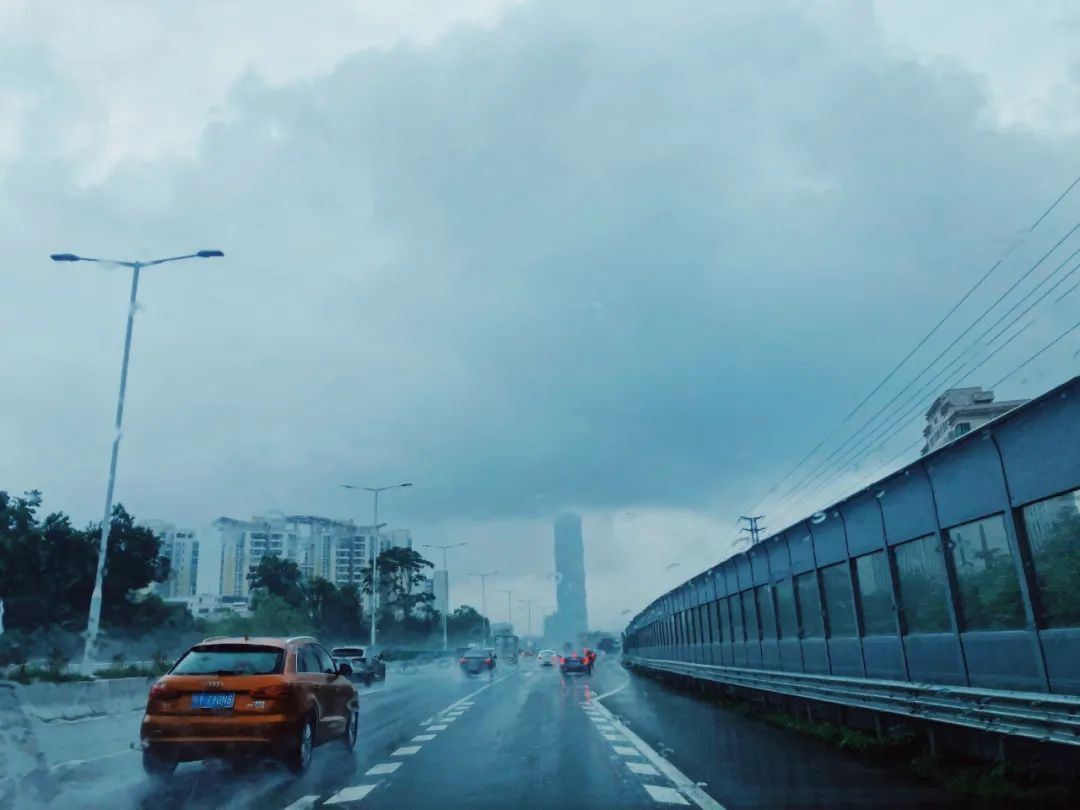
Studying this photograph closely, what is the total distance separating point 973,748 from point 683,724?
7584 mm

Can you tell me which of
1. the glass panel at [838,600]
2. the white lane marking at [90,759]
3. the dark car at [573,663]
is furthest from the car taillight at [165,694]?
the dark car at [573,663]

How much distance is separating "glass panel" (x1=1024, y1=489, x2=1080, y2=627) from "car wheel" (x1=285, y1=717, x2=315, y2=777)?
9054 mm

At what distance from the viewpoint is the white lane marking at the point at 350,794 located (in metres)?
9.59

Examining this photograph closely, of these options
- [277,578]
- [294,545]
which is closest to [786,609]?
[277,578]

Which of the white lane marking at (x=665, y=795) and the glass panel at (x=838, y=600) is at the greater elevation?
the glass panel at (x=838, y=600)

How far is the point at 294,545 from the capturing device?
86.4 m

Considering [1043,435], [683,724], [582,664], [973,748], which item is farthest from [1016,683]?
[582,664]

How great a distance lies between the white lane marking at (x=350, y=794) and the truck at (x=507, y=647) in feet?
288

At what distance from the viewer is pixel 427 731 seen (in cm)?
1773

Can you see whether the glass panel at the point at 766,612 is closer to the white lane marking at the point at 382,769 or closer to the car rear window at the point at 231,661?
the white lane marking at the point at 382,769

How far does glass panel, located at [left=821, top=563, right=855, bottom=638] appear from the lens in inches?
760

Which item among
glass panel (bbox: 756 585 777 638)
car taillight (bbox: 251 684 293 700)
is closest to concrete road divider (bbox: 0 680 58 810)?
car taillight (bbox: 251 684 293 700)

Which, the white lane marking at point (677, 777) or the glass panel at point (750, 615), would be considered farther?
the glass panel at point (750, 615)

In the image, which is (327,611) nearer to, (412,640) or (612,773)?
(412,640)
